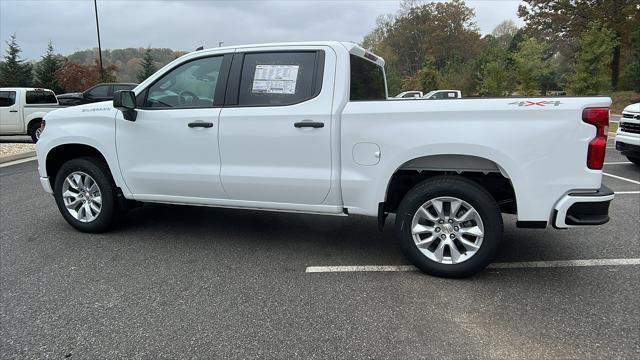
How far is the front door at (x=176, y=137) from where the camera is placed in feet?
14.2

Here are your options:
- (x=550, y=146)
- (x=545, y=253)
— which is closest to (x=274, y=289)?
(x=550, y=146)

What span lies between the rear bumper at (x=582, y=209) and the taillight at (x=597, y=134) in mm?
223

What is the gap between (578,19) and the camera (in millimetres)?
43562

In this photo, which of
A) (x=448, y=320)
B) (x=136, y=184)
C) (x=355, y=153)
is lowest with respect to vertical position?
(x=448, y=320)

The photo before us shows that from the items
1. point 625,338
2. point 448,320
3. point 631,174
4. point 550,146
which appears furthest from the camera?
point 631,174

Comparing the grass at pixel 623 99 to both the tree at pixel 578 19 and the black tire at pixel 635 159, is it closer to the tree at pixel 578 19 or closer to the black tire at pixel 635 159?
the tree at pixel 578 19

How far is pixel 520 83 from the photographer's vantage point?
32.0 m

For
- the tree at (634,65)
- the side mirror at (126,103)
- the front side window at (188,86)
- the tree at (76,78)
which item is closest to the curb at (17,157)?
the side mirror at (126,103)

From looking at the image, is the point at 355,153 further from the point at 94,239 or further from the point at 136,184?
the point at 94,239

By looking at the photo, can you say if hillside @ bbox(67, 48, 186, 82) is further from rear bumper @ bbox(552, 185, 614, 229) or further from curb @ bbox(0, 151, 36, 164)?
rear bumper @ bbox(552, 185, 614, 229)

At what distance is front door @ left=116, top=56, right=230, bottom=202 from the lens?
14.2 feet

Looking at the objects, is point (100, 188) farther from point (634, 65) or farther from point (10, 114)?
point (634, 65)

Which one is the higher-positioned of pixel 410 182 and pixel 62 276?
pixel 410 182

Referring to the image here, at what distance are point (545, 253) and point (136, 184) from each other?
162 inches
